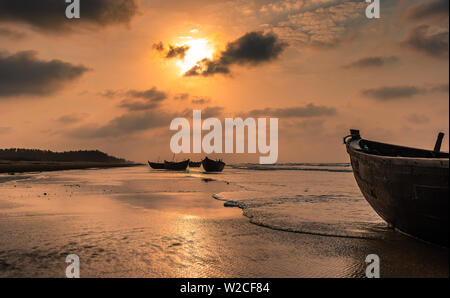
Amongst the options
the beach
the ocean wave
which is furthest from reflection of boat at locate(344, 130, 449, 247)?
the ocean wave

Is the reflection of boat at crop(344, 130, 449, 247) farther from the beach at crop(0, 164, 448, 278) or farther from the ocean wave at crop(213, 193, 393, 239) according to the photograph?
the ocean wave at crop(213, 193, 393, 239)

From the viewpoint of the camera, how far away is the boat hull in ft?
18.7

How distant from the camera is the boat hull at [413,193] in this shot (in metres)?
5.71

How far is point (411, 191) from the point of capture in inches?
249

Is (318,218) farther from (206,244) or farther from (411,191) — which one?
(206,244)

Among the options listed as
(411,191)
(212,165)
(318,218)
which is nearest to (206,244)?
(411,191)

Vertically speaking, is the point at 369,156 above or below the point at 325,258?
above

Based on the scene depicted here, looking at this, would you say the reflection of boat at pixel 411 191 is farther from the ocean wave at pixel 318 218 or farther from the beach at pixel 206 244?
the ocean wave at pixel 318 218
